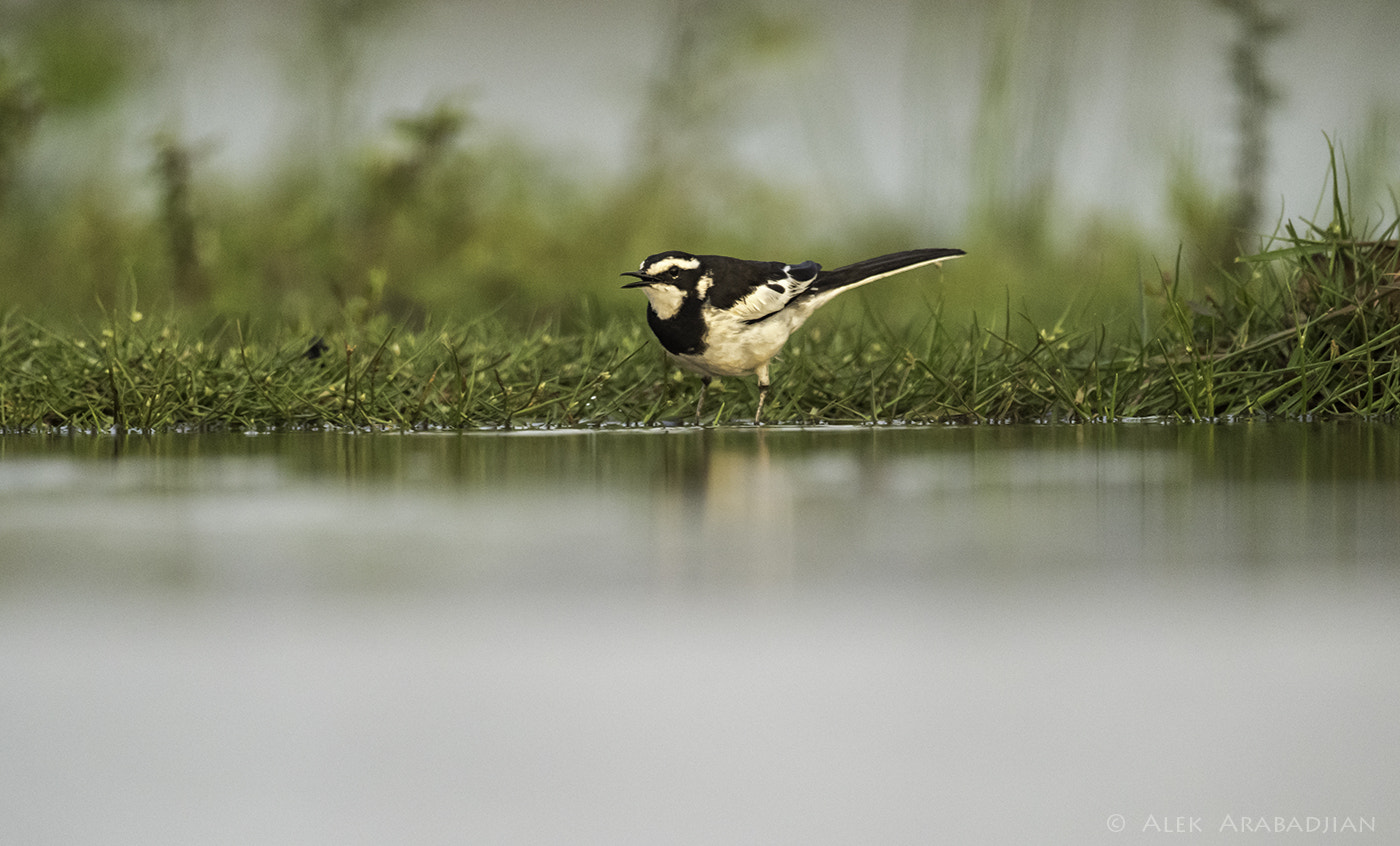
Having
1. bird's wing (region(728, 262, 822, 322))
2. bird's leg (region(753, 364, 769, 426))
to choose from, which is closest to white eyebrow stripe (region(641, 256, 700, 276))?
bird's wing (region(728, 262, 822, 322))

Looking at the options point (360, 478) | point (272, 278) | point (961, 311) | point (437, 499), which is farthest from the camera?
Answer: point (272, 278)

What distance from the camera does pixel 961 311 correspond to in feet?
16.7

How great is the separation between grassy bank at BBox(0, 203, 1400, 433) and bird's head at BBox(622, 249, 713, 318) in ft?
1.14

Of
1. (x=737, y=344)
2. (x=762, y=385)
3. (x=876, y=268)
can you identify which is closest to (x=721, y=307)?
(x=737, y=344)

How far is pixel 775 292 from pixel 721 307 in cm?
18

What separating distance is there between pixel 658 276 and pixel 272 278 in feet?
9.17

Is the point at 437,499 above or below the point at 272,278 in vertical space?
below

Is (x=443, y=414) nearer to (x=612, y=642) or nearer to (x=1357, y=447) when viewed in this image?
(x=1357, y=447)

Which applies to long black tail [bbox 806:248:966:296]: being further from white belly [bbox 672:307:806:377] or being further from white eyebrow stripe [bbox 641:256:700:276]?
white eyebrow stripe [bbox 641:256:700:276]

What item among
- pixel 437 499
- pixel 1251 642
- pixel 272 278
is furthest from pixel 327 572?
pixel 272 278

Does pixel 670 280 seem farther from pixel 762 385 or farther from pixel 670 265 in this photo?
pixel 762 385

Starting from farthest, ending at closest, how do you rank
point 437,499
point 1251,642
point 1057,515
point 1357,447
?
point 1357,447
point 437,499
point 1057,515
point 1251,642

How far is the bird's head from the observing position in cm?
324

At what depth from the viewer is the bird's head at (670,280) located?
324 cm
